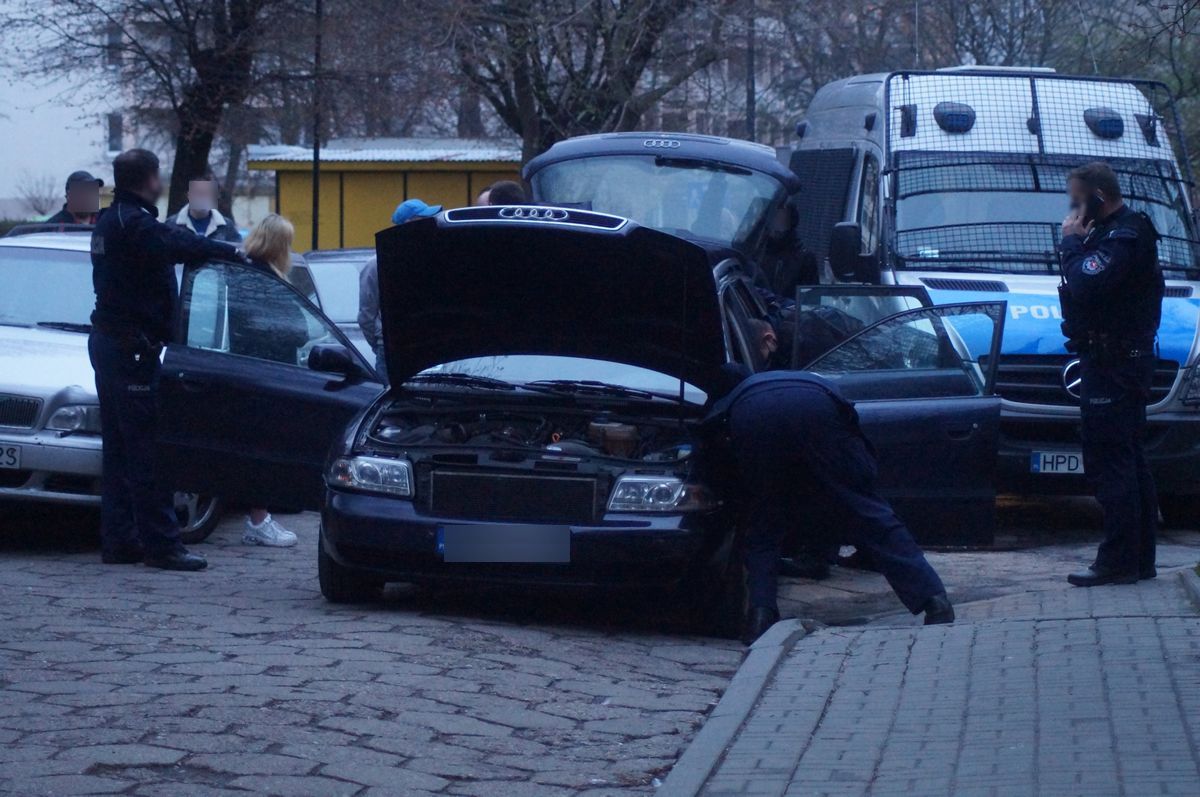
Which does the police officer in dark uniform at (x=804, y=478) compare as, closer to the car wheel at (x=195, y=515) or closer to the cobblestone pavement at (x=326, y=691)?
the cobblestone pavement at (x=326, y=691)

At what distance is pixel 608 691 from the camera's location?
6250 millimetres

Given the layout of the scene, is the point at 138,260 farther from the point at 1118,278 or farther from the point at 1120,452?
the point at 1120,452

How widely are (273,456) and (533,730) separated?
10.4 feet

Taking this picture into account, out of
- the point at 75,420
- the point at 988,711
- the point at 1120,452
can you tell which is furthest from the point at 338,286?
the point at 988,711

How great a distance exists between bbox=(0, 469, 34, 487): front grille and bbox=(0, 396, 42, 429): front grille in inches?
9.7

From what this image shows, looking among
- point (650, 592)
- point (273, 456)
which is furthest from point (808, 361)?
point (273, 456)

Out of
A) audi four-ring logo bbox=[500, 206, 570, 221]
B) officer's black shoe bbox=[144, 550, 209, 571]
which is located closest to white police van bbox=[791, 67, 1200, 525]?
audi four-ring logo bbox=[500, 206, 570, 221]

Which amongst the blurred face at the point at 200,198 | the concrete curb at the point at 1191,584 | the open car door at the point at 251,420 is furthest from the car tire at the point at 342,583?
the blurred face at the point at 200,198

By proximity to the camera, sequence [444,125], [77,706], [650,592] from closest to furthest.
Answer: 1. [77,706]
2. [650,592]
3. [444,125]

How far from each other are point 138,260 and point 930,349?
4.07m

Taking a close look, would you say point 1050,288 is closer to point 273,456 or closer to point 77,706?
point 273,456

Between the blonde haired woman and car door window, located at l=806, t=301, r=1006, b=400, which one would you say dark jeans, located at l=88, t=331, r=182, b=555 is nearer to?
the blonde haired woman

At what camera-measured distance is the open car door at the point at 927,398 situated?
7.81 meters

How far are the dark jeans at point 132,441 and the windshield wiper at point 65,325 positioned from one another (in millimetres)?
1603
